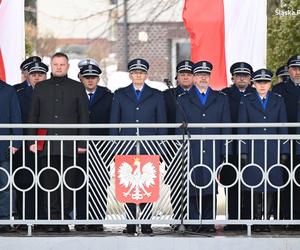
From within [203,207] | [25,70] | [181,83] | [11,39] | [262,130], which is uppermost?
[11,39]

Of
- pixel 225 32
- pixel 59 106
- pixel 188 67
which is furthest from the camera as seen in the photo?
pixel 225 32

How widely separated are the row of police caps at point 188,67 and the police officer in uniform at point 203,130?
2 cm

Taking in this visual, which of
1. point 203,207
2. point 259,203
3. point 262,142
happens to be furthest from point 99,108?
point 259,203

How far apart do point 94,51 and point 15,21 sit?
24.5 metres

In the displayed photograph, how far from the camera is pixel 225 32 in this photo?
13.4m

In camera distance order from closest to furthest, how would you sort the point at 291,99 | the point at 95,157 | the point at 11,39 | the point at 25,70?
1. the point at 95,157
2. the point at 291,99
3. the point at 25,70
4. the point at 11,39

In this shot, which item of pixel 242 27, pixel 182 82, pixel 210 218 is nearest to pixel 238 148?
pixel 210 218

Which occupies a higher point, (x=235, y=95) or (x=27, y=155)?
(x=235, y=95)

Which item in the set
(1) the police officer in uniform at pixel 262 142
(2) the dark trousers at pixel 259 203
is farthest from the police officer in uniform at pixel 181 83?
(2) the dark trousers at pixel 259 203

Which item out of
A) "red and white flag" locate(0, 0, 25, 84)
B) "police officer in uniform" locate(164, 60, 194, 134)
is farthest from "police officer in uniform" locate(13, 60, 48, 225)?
"police officer in uniform" locate(164, 60, 194, 134)

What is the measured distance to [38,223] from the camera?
1093 centimetres

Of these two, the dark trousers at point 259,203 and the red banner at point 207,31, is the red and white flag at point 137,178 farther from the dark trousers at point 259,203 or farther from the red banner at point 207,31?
the red banner at point 207,31

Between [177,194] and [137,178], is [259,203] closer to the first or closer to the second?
[177,194]

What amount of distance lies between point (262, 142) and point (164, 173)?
1.05m
